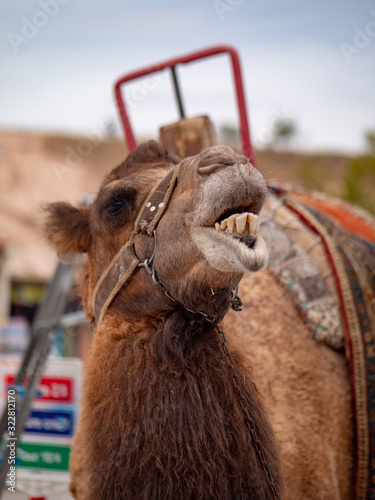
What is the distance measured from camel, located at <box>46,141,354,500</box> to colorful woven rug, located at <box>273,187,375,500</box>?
15.9 inches

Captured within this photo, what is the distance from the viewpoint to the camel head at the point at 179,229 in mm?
1854

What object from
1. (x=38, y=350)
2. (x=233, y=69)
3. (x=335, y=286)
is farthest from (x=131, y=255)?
(x=38, y=350)

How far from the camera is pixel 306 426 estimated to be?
8.84ft

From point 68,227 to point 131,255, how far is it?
1.76ft

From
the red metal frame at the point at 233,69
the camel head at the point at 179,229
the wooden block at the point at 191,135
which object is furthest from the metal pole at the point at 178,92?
the camel head at the point at 179,229

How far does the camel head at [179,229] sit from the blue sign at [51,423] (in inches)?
71.6

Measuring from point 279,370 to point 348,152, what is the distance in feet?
132

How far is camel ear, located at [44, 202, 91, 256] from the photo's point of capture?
2.63 m

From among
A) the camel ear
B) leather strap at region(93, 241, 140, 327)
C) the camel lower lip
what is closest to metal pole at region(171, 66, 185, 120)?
the camel ear

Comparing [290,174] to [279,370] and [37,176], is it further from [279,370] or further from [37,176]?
[279,370]

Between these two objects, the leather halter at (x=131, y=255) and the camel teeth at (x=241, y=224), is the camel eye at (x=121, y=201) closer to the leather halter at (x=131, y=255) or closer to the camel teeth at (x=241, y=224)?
the leather halter at (x=131, y=255)

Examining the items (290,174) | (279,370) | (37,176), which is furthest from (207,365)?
(290,174)

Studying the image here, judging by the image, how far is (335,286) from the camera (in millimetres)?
3205

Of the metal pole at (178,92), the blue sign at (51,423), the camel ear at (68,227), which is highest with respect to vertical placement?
the metal pole at (178,92)
